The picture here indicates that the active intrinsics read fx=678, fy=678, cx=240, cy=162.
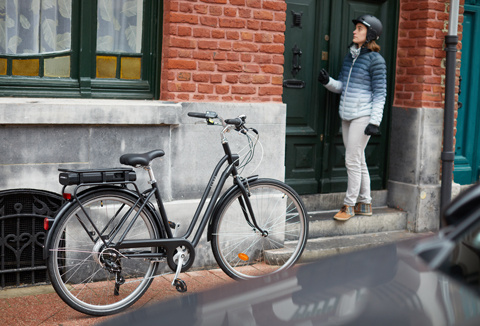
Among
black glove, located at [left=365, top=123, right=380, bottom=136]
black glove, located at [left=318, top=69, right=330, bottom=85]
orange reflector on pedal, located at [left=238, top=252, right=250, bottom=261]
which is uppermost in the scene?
black glove, located at [left=318, top=69, right=330, bottom=85]

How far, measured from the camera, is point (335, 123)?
728 cm

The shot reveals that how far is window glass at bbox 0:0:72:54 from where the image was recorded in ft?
17.5

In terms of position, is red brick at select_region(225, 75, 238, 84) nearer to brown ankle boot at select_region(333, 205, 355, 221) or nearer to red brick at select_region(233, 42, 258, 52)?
red brick at select_region(233, 42, 258, 52)

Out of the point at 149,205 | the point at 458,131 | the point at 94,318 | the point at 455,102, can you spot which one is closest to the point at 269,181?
the point at 149,205

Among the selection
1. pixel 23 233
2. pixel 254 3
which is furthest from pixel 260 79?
pixel 23 233

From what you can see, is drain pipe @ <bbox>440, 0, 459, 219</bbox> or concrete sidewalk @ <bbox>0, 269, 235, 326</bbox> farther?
drain pipe @ <bbox>440, 0, 459, 219</bbox>

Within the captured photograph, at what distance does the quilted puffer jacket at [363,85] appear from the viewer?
6.65 meters

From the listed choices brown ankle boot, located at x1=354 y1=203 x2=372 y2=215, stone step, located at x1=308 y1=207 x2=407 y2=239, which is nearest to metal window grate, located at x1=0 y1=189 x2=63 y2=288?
stone step, located at x1=308 y1=207 x2=407 y2=239

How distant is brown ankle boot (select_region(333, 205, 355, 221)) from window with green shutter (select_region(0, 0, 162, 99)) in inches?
90.3

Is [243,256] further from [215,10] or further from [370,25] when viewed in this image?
[370,25]

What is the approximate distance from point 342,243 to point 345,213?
411 mm

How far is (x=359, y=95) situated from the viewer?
22.1 ft

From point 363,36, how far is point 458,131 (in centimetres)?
223

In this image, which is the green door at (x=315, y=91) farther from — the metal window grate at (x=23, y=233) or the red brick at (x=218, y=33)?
the metal window grate at (x=23, y=233)
